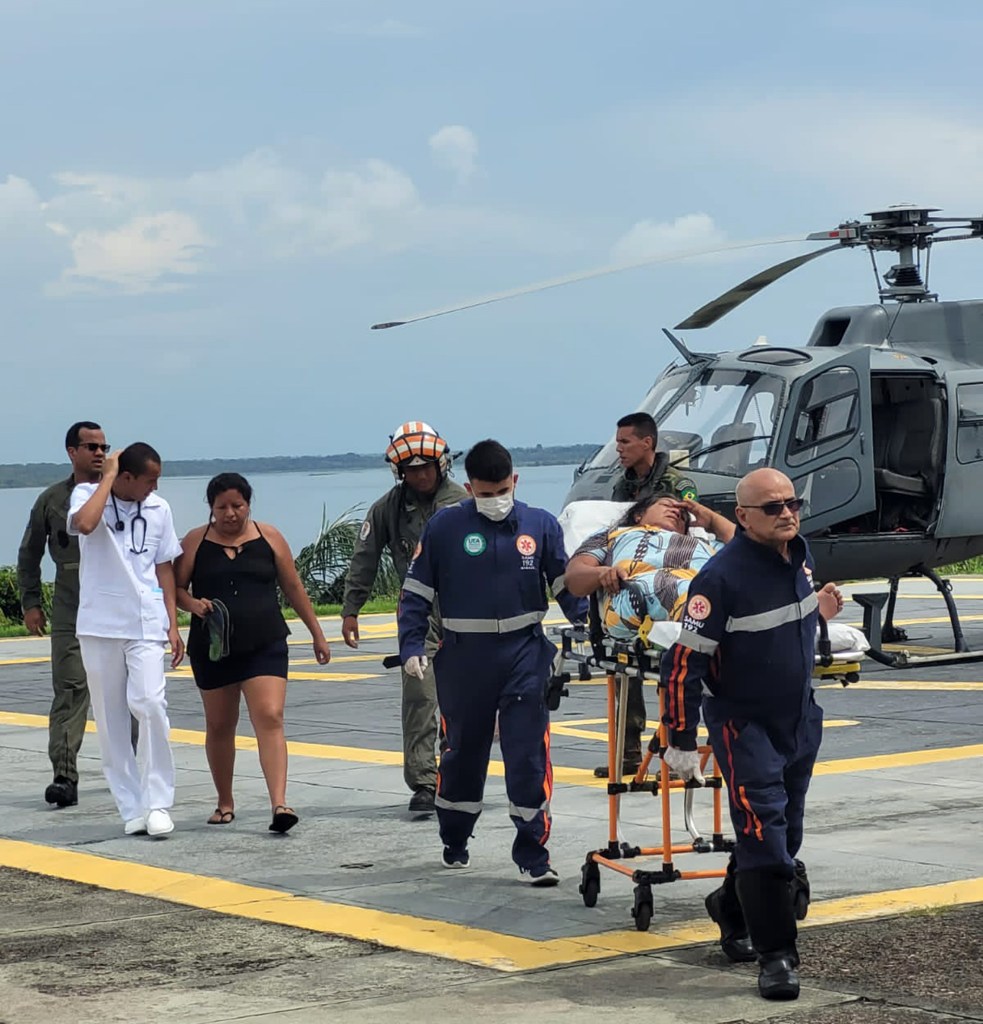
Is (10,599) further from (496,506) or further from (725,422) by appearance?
(496,506)

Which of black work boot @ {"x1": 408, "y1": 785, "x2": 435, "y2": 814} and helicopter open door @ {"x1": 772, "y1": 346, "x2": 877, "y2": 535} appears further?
helicopter open door @ {"x1": 772, "y1": 346, "x2": 877, "y2": 535}

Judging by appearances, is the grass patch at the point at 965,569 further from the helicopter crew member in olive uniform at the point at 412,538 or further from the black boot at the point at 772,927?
the black boot at the point at 772,927

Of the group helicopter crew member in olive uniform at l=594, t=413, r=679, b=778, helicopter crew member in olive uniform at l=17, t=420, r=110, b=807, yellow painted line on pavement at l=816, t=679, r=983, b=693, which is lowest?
yellow painted line on pavement at l=816, t=679, r=983, b=693

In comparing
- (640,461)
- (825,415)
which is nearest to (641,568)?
(640,461)

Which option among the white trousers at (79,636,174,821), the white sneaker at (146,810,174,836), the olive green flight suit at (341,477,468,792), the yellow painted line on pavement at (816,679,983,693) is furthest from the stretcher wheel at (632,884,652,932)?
the yellow painted line on pavement at (816,679,983,693)

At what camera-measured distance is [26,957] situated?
6969 millimetres

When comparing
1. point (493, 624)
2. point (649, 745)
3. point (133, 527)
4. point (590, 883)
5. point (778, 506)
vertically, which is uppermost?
point (778, 506)

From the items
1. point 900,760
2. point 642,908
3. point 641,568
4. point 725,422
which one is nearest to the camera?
point 642,908

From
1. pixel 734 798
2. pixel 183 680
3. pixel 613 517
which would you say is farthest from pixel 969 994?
pixel 183 680

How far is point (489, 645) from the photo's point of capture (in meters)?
8.22

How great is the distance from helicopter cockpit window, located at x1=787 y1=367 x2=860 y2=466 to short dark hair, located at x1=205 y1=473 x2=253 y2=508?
7587 mm

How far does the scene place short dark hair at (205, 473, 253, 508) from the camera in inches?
378

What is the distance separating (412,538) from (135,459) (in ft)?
4.99

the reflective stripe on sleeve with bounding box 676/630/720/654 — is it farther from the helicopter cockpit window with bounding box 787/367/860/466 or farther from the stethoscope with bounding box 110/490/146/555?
the helicopter cockpit window with bounding box 787/367/860/466
